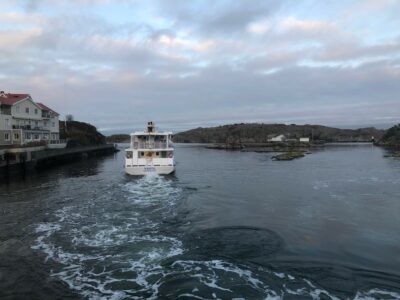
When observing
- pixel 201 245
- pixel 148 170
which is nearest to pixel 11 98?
pixel 148 170

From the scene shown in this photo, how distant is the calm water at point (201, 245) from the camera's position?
10.6 m

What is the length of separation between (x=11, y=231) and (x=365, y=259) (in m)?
14.1

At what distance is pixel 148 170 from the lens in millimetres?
38781

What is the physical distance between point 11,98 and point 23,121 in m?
4.10

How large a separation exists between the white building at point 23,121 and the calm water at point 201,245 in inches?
1327

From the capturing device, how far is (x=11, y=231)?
661 inches

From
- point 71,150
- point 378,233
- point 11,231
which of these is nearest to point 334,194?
point 378,233

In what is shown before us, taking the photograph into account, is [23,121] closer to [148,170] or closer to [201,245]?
[148,170]

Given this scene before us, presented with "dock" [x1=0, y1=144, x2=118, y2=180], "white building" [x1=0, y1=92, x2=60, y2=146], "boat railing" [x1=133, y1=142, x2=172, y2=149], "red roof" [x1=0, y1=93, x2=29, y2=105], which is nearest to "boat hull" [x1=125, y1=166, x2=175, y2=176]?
"boat railing" [x1=133, y1=142, x2=172, y2=149]

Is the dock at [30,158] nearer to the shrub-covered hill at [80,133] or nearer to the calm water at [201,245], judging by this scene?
the calm water at [201,245]

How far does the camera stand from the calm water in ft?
34.8

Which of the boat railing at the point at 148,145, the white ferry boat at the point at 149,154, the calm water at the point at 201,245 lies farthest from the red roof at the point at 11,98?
the calm water at the point at 201,245

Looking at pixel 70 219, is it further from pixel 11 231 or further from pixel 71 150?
pixel 71 150

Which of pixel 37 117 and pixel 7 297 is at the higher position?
pixel 37 117
